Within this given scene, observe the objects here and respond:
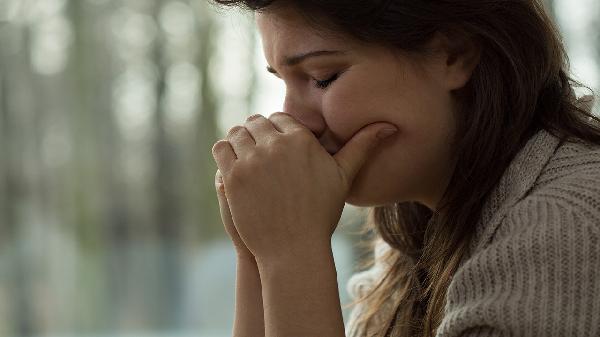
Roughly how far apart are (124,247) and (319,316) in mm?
2132

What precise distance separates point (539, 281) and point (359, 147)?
0.30 m

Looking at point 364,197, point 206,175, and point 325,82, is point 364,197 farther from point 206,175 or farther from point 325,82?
point 206,175

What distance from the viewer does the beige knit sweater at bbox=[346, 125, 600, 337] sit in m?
0.79

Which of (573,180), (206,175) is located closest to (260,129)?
(573,180)

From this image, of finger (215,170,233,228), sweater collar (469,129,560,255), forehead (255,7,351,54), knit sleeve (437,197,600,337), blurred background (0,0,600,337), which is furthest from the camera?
blurred background (0,0,600,337)

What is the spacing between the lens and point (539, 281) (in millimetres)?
803

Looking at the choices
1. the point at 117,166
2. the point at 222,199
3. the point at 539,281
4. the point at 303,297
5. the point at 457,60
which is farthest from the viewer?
the point at 117,166

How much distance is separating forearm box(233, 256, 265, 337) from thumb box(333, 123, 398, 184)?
10.3 inches

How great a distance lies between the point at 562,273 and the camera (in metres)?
0.80

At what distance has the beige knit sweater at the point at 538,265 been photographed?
79 cm

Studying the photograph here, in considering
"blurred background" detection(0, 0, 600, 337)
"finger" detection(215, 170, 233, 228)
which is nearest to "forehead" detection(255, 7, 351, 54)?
"finger" detection(215, 170, 233, 228)

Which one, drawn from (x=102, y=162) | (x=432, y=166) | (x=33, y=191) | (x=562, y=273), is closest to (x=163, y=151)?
(x=102, y=162)

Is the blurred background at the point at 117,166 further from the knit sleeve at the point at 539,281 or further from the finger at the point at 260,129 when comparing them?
the knit sleeve at the point at 539,281

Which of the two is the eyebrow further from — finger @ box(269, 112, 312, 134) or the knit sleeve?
the knit sleeve
